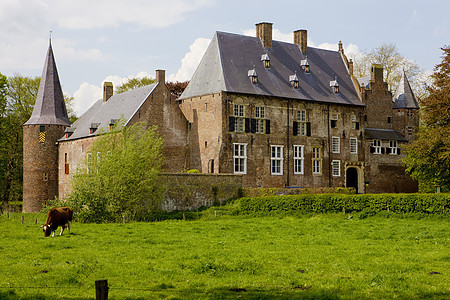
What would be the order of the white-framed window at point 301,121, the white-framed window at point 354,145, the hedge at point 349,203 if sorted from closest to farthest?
the hedge at point 349,203 < the white-framed window at point 301,121 < the white-framed window at point 354,145

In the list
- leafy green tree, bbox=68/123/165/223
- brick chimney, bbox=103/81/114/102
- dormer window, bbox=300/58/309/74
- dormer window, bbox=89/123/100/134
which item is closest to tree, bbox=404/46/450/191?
dormer window, bbox=300/58/309/74

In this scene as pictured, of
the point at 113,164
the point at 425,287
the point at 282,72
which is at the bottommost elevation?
the point at 425,287

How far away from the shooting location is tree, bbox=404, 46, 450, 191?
35.6 m

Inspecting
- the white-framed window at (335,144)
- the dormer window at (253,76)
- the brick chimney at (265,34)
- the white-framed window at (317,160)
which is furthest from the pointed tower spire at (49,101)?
the white-framed window at (335,144)

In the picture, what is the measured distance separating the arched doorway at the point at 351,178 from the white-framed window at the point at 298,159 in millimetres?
4787

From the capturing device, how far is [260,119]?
1634 inches

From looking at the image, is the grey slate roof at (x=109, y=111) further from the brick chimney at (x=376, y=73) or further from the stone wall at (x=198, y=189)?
the brick chimney at (x=376, y=73)

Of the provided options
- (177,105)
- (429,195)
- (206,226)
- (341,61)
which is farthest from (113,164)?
(341,61)

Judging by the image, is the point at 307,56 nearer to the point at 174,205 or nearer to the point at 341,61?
the point at 341,61

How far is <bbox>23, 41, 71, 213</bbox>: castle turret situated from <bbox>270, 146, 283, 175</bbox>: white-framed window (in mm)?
17960

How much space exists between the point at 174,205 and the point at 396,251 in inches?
792

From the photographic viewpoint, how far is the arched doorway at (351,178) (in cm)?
4616

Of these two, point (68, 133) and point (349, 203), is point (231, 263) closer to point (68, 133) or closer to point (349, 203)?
point (349, 203)

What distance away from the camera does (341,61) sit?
1969 inches
